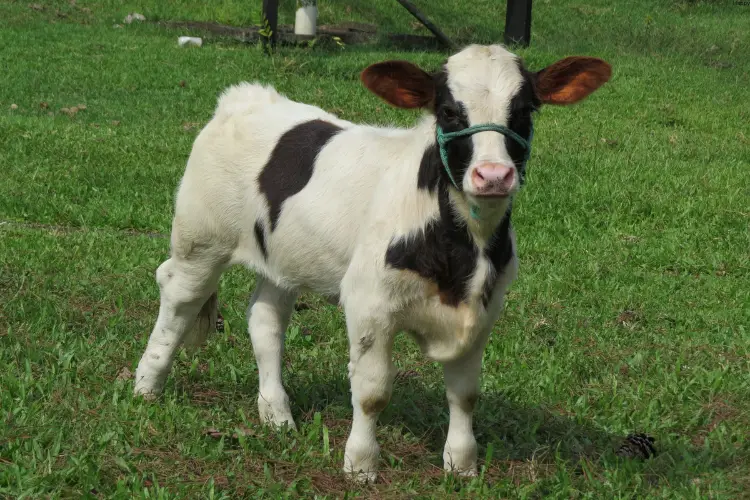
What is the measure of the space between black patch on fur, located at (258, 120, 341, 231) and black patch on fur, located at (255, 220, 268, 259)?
0.32ft

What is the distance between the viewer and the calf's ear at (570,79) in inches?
165

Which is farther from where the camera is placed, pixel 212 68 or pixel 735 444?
pixel 212 68

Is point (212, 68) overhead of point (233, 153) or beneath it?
beneath

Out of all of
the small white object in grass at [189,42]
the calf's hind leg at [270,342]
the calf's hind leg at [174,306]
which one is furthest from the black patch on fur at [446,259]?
the small white object in grass at [189,42]

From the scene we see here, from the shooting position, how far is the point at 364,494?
4.39 m

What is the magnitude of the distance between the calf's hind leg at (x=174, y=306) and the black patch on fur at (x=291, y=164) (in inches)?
21.1

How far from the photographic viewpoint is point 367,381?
4371 mm

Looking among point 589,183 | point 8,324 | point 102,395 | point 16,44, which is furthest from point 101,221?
point 16,44

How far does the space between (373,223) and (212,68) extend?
1052 centimetres

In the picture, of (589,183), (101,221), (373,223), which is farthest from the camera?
(589,183)

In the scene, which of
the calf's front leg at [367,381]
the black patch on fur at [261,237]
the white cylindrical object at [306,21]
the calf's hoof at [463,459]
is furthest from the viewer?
the white cylindrical object at [306,21]

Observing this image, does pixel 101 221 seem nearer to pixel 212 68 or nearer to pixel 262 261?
pixel 262 261

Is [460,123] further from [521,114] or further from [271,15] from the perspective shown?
[271,15]

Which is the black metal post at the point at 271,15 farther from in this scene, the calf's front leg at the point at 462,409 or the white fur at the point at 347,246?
the calf's front leg at the point at 462,409
